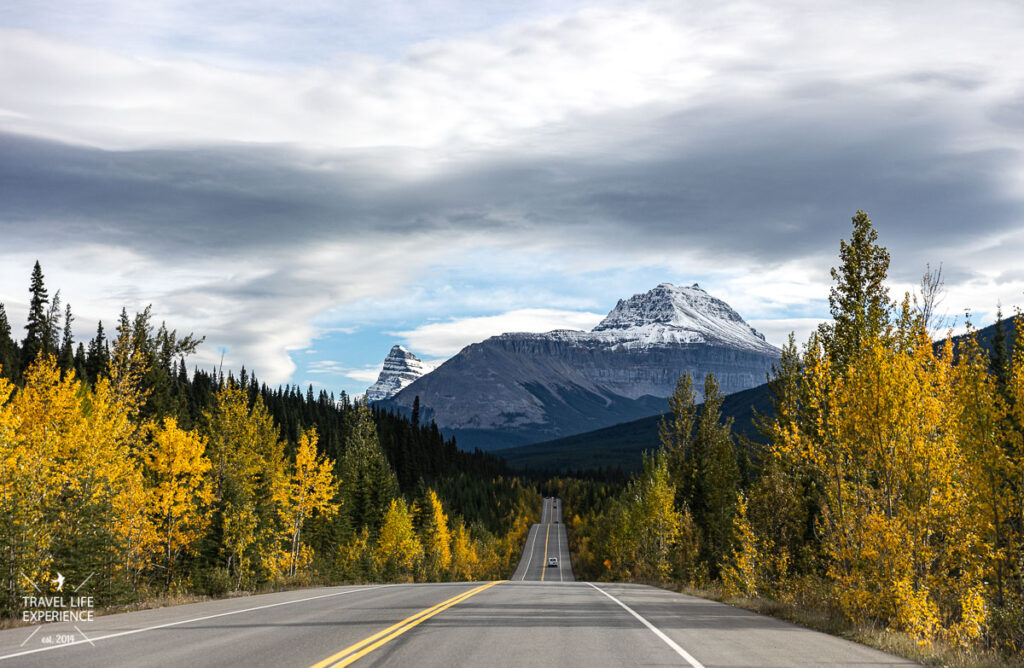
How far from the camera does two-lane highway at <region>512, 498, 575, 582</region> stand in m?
109

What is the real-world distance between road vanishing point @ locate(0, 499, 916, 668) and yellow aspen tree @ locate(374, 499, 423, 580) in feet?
156

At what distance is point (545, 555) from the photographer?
136375 mm

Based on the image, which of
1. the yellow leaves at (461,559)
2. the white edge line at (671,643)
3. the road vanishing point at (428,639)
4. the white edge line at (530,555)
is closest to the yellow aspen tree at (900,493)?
the road vanishing point at (428,639)

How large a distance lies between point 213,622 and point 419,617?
411 cm

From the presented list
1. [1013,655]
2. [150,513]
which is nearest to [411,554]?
[150,513]

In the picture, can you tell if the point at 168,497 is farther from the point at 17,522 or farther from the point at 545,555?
the point at 545,555

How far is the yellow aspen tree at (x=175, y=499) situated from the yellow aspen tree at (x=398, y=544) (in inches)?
1030

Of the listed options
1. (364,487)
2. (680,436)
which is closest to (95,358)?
(364,487)

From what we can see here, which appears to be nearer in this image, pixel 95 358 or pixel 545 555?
pixel 95 358

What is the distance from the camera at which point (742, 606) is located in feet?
75.8

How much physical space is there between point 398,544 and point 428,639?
57470mm

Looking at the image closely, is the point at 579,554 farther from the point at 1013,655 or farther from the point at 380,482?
the point at 1013,655

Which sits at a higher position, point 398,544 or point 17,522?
point 17,522

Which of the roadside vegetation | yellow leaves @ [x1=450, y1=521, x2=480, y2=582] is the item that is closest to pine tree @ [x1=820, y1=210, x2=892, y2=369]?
the roadside vegetation
